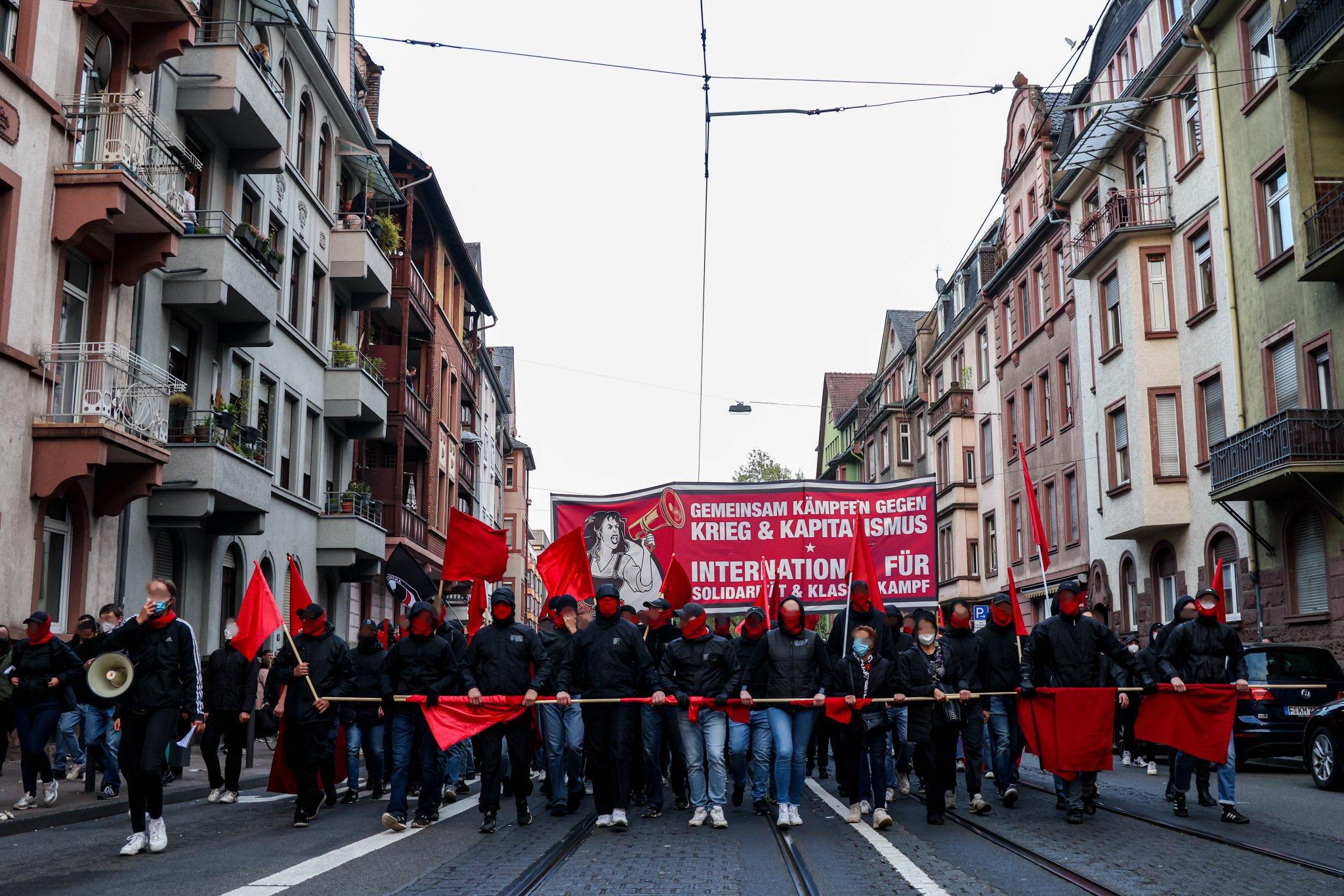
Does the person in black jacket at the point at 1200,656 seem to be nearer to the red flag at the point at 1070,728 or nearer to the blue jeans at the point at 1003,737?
the red flag at the point at 1070,728

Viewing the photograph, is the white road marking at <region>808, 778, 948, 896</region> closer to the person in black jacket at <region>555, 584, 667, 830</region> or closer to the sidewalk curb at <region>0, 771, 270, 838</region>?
the person in black jacket at <region>555, 584, 667, 830</region>

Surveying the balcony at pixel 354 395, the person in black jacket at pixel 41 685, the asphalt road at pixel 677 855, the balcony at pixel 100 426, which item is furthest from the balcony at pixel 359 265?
the asphalt road at pixel 677 855

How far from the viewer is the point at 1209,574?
2783 centimetres

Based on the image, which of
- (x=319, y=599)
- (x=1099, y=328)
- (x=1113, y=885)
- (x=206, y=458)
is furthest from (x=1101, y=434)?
(x=1113, y=885)

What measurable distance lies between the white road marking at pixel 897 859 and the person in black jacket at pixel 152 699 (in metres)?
4.94

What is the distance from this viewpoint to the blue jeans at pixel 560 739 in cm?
1203

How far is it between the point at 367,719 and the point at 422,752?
225cm

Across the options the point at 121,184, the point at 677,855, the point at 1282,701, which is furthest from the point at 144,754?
the point at 1282,701

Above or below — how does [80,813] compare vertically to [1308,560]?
below

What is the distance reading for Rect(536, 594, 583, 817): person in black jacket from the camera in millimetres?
12055

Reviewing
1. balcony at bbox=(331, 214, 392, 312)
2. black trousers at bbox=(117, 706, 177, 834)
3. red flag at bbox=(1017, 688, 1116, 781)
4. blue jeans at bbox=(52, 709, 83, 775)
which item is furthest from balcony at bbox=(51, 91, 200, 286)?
red flag at bbox=(1017, 688, 1116, 781)

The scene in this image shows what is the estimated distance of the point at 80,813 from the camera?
12406 mm

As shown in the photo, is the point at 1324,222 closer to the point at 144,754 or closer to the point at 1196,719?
the point at 1196,719

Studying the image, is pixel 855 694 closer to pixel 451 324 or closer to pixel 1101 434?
pixel 1101 434
